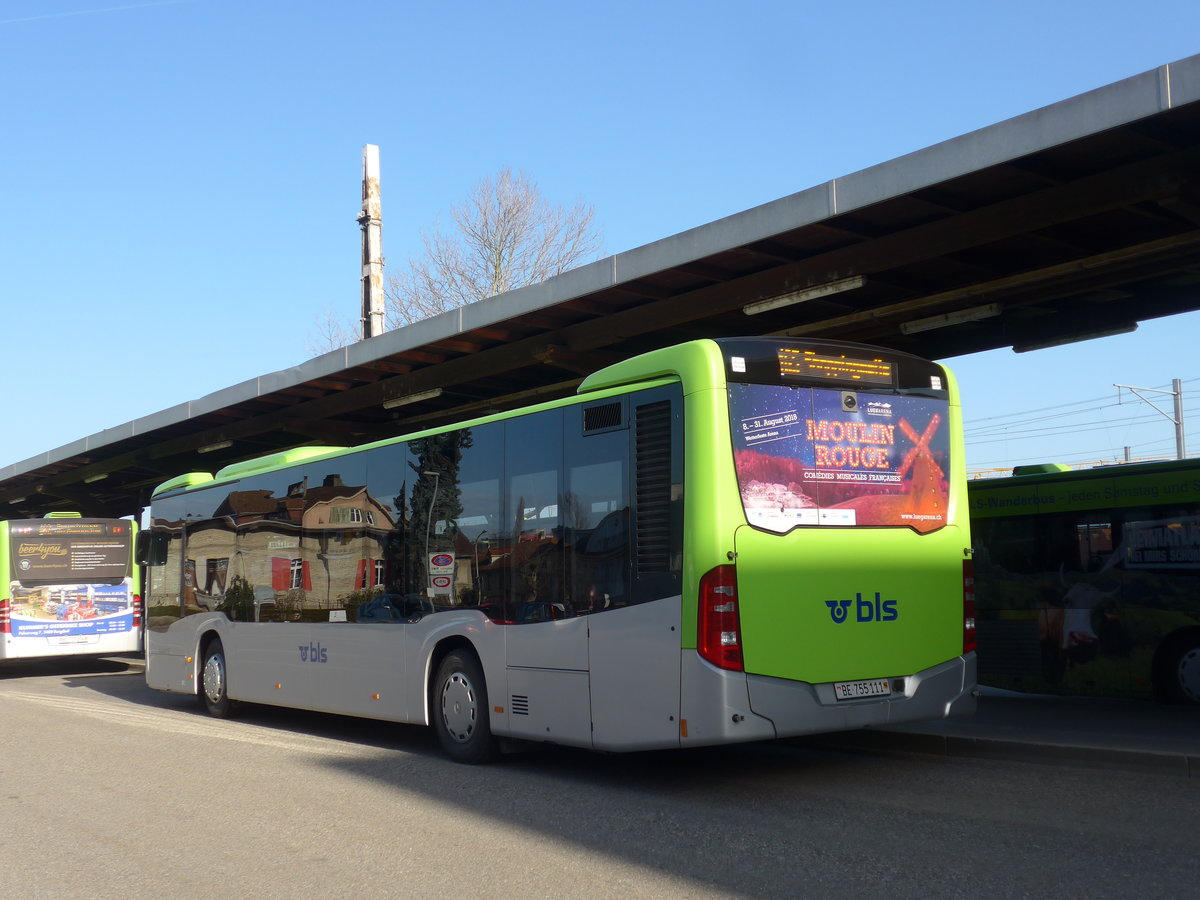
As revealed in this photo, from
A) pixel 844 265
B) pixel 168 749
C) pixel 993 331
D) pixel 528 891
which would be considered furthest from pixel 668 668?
pixel 993 331

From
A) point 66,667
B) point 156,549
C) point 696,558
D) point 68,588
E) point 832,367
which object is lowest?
point 66,667

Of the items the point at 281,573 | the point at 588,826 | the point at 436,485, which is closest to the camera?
the point at 588,826

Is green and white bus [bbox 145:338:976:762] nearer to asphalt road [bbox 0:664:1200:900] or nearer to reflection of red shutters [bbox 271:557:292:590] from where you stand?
asphalt road [bbox 0:664:1200:900]

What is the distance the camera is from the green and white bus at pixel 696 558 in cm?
789

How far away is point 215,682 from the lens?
50.0ft

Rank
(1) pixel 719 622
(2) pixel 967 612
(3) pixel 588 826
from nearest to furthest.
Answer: (3) pixel 588 826
(1) pixel 719 622
(2) pixel 967 612

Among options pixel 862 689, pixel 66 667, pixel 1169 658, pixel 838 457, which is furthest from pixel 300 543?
pixel 66 667

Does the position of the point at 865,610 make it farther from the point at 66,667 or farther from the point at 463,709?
the point at 66,667

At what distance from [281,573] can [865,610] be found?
745 cm

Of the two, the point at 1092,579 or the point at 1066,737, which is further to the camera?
the point at 1092,579

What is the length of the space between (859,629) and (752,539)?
Answer: 1.06m

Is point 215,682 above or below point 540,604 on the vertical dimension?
below

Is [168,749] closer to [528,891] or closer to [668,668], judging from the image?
[668,668]

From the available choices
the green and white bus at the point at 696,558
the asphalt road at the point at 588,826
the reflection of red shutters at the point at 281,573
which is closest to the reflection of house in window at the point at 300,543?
the reflection of red shutters at the point at 281,573
